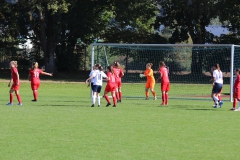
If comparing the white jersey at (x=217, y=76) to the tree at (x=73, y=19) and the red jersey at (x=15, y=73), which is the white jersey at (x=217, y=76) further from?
the tree at (x=73, y=19)

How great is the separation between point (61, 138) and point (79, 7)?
1449 inches

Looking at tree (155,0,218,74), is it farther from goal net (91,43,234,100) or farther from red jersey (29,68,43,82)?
red jersey (29,68,43,82)

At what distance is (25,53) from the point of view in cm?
5309

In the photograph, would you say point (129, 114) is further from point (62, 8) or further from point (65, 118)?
point (62, 8)

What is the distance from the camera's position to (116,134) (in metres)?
13.8

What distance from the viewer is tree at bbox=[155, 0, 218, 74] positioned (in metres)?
45.0

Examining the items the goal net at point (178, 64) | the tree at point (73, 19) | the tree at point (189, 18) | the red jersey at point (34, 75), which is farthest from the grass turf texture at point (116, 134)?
the tree at point (73, 19)

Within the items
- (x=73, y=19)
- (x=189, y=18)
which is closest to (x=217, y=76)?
(x=189, y=18)

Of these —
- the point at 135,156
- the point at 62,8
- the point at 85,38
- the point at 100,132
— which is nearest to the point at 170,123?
the point at 100,132

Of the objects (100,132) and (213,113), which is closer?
(100,132)

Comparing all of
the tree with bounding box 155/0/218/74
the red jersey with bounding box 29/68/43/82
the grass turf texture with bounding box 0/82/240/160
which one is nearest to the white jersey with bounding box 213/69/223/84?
the grass turf texture with bounding box 0/82/240/160

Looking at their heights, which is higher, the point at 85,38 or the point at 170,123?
the point at 85,38

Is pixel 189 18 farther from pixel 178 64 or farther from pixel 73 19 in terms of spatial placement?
pixel 73 19

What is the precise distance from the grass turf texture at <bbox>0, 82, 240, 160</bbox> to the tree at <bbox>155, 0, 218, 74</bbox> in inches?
996
